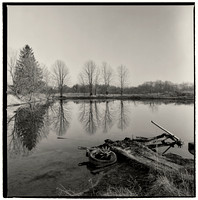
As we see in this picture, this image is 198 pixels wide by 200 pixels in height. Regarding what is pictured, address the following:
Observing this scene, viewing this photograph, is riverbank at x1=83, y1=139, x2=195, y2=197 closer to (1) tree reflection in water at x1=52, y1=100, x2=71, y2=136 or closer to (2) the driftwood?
(2) the driftwood

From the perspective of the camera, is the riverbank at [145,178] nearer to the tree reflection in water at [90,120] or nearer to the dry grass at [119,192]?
the dry grass at [119,192]

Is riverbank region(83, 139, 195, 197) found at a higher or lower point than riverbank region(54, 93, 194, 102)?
lower

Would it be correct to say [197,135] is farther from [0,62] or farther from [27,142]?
[27,142]

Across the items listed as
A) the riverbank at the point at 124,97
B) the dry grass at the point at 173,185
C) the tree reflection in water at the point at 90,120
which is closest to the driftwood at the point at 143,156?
the dry grass at the point at 173,185

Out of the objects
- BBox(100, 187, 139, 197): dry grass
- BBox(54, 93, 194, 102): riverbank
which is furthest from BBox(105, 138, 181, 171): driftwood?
BBox(54, 93, 194, 102): riverbank

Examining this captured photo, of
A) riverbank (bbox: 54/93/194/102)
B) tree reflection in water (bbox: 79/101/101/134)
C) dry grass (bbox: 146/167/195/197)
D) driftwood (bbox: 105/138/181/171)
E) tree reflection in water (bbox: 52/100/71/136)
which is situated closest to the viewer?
dry grass (bbox: 146/167/195/197)

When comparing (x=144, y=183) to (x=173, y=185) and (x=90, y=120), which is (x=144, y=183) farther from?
(x=90, y=120)

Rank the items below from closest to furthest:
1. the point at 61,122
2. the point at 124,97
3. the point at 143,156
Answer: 1. the point at 143,156
2. the point at 61,122
3. the point at 124,97

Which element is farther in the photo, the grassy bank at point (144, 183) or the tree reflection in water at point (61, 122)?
the tree reflection in water at point (61, 122)

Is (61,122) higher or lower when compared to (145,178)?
higher

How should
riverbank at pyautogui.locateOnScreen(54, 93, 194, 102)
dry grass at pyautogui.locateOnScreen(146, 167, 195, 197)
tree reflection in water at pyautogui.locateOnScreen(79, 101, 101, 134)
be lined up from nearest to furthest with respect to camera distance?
dry grass at pyautogui.locateOnScreen(146, 167, 195, 197)
tree reflection in water at pyautogui.locateOnScreen(79, 101, 101, 134)
riverbank at pyautogui.locateOnScreen(54, 93, 194, 102)

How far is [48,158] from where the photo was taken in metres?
5.97

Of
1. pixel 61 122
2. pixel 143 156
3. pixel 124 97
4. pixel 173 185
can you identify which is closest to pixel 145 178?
pixel 173 185

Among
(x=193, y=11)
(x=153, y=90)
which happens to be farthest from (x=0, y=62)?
(x=153, y=90)
